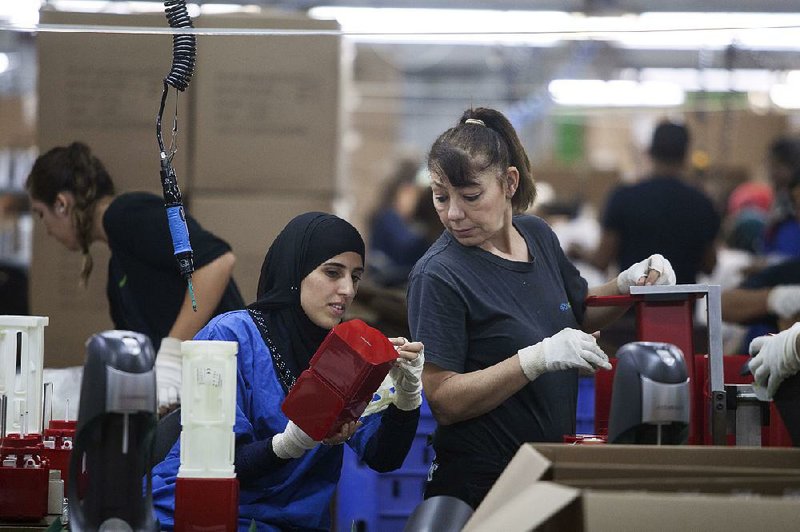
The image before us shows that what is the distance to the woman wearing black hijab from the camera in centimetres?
194

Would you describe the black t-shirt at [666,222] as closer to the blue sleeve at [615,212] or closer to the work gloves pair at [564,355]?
the blue sleeve at [615,212]

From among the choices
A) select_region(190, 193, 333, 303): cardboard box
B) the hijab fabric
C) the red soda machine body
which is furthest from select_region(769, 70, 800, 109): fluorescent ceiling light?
the red soda machine body

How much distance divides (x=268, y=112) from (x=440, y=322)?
1681mm

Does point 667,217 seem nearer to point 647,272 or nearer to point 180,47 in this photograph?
point 647,272

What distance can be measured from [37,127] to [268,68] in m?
0.71

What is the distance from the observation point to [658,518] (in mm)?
1341

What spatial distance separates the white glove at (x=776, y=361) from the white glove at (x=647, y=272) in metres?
0.33

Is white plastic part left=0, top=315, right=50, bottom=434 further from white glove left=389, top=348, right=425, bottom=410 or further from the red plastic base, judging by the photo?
white glove left=389, top=348, right=425, bottom=410

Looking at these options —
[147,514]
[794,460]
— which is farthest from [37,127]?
[794,460]

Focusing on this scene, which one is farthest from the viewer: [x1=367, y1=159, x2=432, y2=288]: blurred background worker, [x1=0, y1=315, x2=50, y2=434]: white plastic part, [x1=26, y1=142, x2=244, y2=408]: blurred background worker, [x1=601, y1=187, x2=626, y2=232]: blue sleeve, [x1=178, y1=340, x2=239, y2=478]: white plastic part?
[x1=367, y1=159, x2=432, y2=288]: blurred background worker

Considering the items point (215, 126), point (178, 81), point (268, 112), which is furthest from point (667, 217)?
point (178, 81)

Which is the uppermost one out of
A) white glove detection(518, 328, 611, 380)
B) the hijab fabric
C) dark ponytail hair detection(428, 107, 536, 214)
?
dark ponytail hair detection(428, 107, 536, 214)

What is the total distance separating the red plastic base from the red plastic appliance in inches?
6.3

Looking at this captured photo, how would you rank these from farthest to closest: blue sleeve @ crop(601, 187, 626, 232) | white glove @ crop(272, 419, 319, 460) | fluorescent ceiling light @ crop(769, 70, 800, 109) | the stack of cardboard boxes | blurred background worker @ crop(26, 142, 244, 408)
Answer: fluorescent ceiling light @ crop(769, 70, 800, 109)
blue sleeve @ crop(601, 187, 626, 232)
the stack of cardboard boxes
blurred background worker @ crop(26, 142, 244, 408)
white glove @ crop(272, 419, 319, 460)
